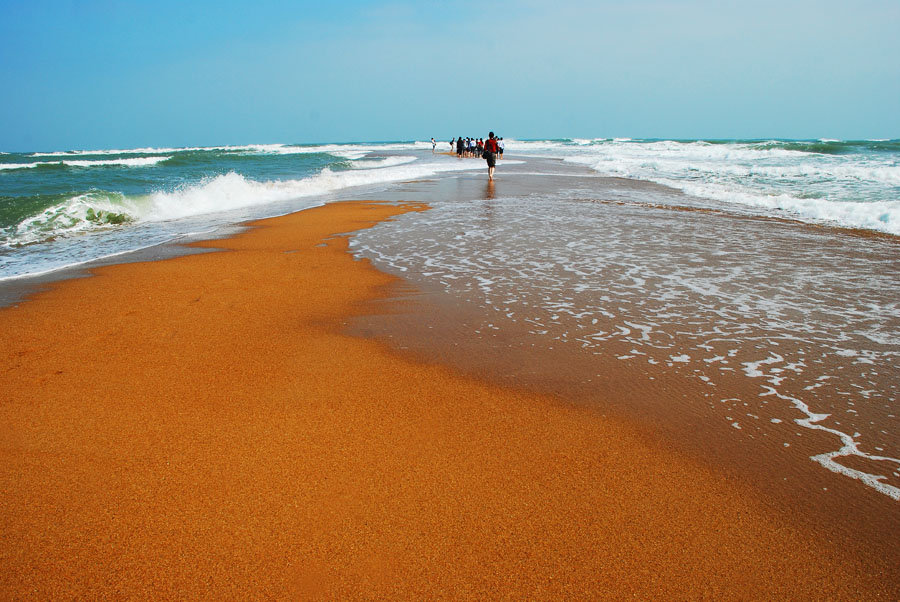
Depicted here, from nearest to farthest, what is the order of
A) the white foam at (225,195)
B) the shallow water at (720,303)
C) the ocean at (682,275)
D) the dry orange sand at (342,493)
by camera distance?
the dry orange sand at (342,493), the shallow water at (720,303), the ocean at (682,275), the white foam at (225,195)

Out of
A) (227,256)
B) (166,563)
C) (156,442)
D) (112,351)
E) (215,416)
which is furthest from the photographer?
(227,256)

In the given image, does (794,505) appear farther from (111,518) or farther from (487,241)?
(487,241)

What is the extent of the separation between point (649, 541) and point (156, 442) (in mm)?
2519

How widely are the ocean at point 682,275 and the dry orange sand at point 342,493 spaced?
2.81 ft

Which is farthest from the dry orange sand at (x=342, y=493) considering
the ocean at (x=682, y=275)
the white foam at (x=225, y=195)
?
the white foam at (x=225, y=195)

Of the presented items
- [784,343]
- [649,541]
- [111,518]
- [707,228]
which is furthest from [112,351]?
[707,228]

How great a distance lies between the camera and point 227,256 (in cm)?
803

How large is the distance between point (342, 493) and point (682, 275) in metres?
5.39

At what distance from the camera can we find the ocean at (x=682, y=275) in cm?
334

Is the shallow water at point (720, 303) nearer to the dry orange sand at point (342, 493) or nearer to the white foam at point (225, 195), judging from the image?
the dry orange sand at point (342, 493)

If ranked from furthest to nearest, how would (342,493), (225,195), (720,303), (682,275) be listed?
(225,195), (682,275), (720,303), (342,493)

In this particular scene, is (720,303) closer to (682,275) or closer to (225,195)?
(682,275)

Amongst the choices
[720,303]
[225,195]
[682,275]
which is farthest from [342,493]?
[225,195]

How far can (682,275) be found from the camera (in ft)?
21.5
